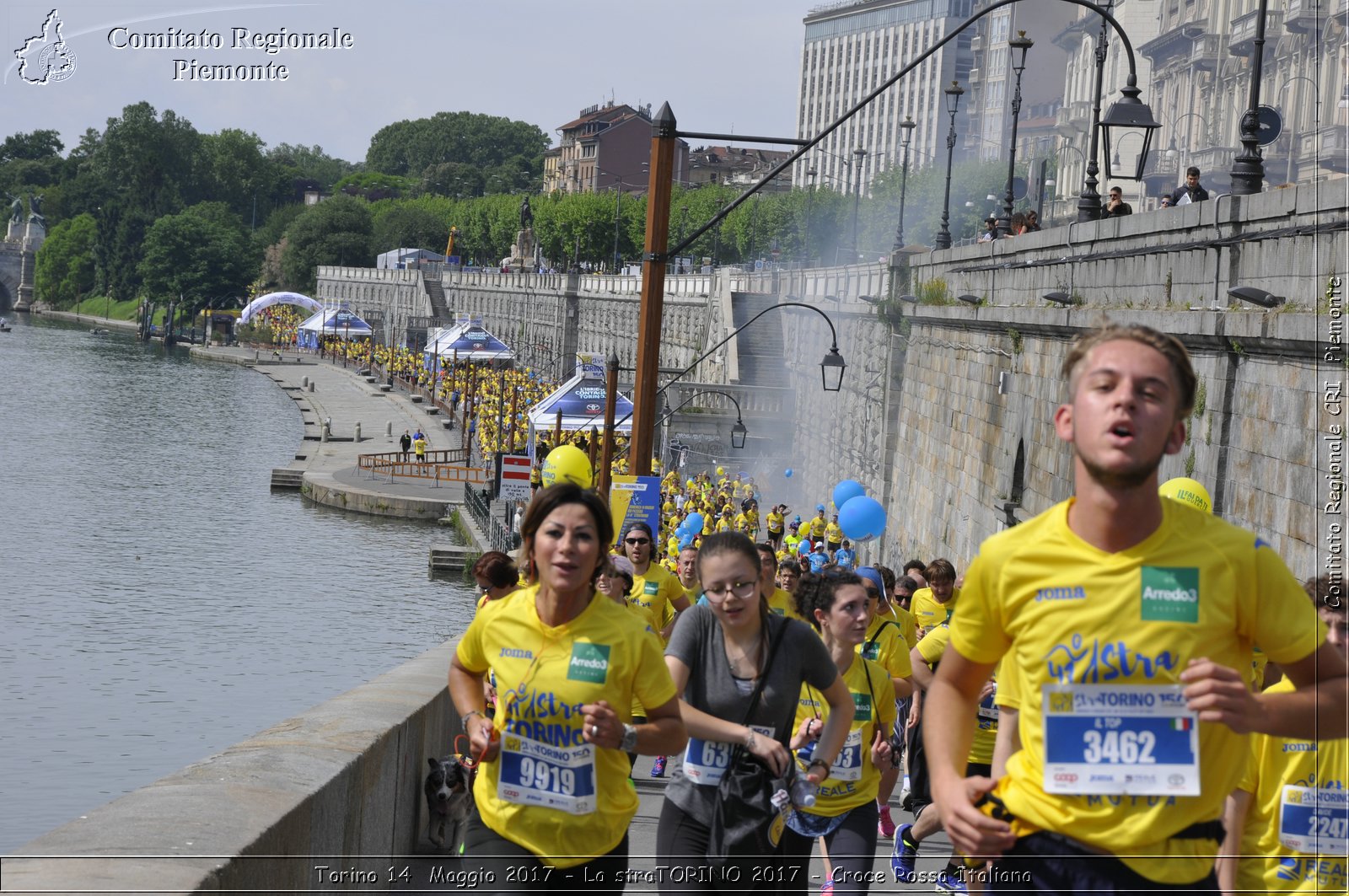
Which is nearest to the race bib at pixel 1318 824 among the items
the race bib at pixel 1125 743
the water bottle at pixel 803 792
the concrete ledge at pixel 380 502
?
the race bib at pixel 1125 743

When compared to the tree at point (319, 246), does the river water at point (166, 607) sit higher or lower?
lower

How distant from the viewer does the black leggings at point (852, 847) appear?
5695 millimetres

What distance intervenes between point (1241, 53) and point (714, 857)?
45.2m

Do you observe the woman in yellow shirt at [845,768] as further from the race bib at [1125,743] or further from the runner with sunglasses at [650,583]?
the race bib at [1125,743]

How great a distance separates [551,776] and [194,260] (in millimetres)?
148832

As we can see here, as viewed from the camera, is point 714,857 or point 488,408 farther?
point 488,408

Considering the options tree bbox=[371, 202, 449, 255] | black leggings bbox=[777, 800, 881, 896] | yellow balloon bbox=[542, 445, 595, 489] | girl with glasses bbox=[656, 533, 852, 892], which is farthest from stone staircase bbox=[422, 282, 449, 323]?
girl with glasses bbox=[656, 533, 852, 892]

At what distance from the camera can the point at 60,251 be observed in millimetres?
162500

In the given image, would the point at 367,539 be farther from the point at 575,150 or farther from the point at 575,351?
the point at 575,150

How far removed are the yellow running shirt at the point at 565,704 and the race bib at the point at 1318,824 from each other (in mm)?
1564

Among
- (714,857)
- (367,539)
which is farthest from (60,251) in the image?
(714,857)

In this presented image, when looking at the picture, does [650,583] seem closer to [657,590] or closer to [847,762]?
[657,590]

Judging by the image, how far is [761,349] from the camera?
167 feet

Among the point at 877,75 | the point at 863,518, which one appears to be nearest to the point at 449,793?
the point at 863,518
